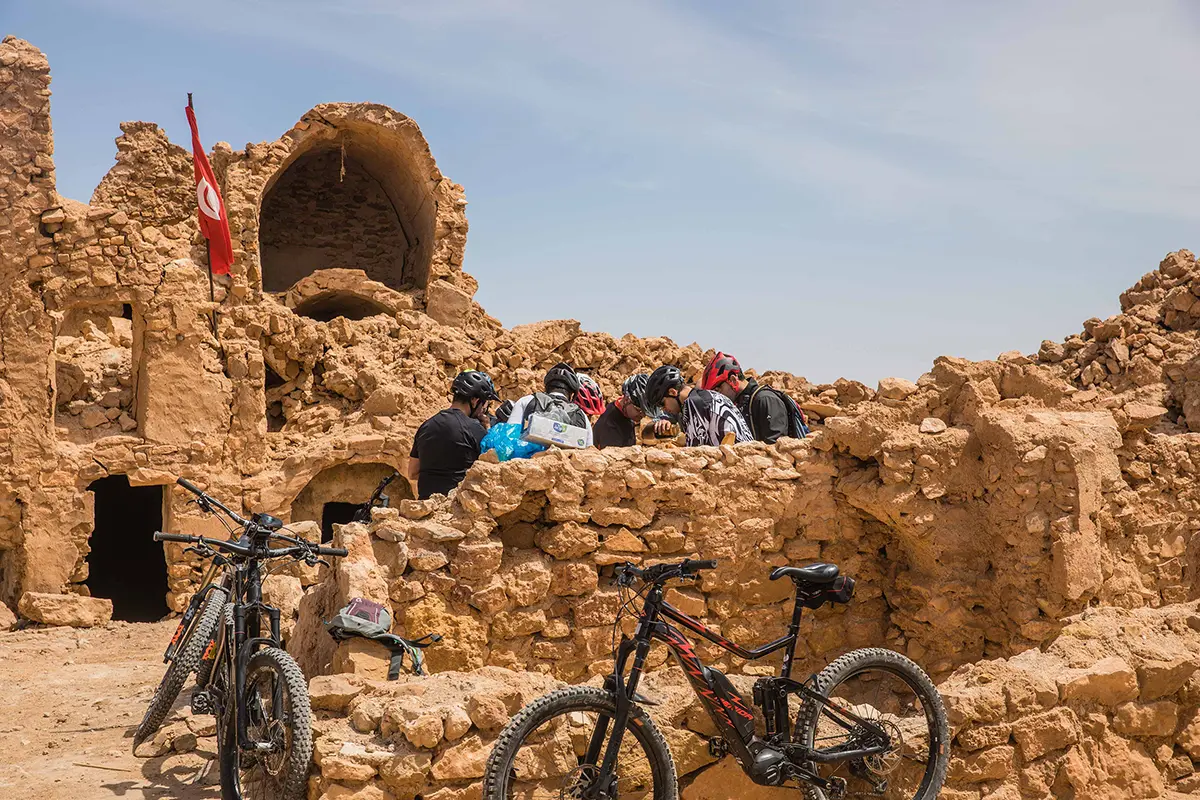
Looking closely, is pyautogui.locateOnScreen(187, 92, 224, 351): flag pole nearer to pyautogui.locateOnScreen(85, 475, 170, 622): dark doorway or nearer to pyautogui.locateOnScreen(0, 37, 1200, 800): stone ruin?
pyautogui.locateOnScreen(0, 37, 1200, 800): stone ruin

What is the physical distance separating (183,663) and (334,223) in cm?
1183

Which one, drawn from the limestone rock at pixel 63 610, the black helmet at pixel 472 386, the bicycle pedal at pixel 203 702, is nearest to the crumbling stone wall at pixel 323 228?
the limestone rock at pixel 63 610

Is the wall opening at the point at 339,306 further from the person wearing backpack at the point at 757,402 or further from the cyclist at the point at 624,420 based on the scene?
the person wearing backpack at the point at 757,402

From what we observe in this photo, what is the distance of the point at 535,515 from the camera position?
6.62m

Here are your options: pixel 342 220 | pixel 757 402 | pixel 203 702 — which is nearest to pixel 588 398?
pixel 757 402

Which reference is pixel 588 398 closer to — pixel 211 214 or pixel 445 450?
pixel 445 450

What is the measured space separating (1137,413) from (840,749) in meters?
5.88

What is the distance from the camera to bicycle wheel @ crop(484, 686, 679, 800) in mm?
4023

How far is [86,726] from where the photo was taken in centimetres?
682

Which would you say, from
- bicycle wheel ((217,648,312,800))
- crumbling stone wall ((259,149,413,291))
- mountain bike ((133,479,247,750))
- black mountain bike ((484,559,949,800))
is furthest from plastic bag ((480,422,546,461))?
crumbling stone wall ((259,149,413,291))

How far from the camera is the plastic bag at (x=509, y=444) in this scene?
7035 millimetres

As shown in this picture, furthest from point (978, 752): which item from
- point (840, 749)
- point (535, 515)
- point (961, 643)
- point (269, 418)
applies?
point (269, 418)

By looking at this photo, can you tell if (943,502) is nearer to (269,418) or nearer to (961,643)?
(961,643)

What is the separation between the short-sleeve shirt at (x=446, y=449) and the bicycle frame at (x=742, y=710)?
296 centimetres
